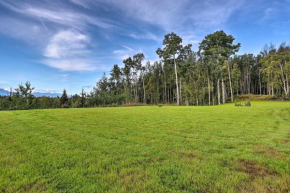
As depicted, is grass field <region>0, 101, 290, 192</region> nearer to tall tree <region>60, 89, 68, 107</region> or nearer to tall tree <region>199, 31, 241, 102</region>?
tall tree <region>60, 89, 68, 107</region>

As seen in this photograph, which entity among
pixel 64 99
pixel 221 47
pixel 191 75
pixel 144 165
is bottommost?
pixel 144 165

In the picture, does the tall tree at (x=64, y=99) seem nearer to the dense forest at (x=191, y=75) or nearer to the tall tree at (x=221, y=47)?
the dense forest at (x=191, y=75)

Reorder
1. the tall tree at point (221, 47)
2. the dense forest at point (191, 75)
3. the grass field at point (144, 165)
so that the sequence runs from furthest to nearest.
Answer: the tall tree at point (221, 47), the dense forest at point (191, 75), the grass field at point (144, 165)

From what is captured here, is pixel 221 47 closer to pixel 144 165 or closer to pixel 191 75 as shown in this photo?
pixel 191 75

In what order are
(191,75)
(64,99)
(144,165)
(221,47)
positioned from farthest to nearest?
(191,75) < (221,47) < (64,99) < (144,165)

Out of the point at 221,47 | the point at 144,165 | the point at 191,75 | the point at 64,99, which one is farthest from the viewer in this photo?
the point at 191,75

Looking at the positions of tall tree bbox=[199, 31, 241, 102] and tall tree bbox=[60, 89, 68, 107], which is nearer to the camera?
tall tree bbox=[60, 89, 68, 107]

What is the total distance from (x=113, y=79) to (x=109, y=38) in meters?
37.2

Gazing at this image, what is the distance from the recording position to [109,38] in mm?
20609

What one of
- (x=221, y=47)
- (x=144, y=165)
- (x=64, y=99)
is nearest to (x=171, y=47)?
(x=221, y=47)

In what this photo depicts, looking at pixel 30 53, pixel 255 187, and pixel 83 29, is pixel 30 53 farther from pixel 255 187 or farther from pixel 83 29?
pixel 255 187

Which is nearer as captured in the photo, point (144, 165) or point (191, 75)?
point (144, 165)

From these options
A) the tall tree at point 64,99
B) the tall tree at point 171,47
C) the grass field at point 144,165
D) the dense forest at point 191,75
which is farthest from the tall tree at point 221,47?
the tall tree at point 64,99

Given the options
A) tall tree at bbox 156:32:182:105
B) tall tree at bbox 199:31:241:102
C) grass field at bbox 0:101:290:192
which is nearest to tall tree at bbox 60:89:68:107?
tall tree at bbox 156:32:182:105
